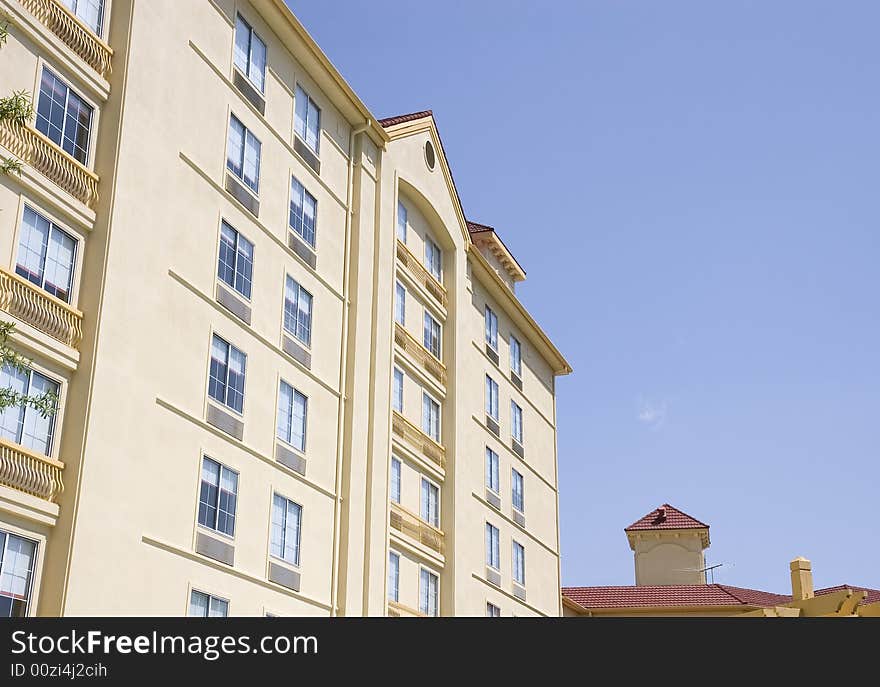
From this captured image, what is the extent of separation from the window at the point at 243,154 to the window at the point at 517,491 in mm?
19209

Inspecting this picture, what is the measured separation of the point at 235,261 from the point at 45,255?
5.76 metres

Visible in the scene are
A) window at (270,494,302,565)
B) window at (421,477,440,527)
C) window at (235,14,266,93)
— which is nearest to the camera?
window at (270,494,302,565)

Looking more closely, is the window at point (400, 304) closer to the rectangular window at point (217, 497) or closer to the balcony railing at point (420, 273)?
the balcony railing at point (420, 273)

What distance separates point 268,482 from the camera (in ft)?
84.1

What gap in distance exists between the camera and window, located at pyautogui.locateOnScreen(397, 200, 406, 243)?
116 feet

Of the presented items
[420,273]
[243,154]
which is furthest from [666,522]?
[243,154]

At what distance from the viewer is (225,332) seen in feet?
81.5

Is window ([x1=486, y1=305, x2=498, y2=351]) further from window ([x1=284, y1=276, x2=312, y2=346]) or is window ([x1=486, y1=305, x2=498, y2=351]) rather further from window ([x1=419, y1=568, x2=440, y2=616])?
window ([x1=284, y1=276, x2=312, y2=346])

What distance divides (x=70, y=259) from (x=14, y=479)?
4509 mm

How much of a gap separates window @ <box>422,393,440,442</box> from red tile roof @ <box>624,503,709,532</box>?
26644 millimetres

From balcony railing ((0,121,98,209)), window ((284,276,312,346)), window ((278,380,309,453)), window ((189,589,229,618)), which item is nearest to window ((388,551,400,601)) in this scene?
window ((278,380,309,453))

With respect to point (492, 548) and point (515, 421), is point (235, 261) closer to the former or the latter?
point (492, 548)
